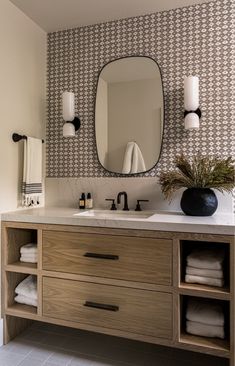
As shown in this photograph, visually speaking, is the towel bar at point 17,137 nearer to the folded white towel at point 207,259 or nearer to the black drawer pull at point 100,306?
the black drawer pull at point 100,306

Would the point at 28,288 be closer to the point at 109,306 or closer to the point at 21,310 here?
the point at 21,310

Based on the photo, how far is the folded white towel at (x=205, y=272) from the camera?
57.8 inches

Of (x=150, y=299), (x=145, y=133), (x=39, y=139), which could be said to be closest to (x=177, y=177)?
(x=145, y=133)

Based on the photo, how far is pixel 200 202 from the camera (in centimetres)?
166

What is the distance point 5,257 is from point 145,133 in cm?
129

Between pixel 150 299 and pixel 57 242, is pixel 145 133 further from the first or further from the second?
pixel 150 299

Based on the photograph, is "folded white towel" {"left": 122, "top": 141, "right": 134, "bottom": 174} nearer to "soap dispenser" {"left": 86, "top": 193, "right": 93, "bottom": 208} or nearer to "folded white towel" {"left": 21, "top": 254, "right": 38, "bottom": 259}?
"soap dispenser" {"left": 86, "top": 193, "right": 93, "bottom": 208}

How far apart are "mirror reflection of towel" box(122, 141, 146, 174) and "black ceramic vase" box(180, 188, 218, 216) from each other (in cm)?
49

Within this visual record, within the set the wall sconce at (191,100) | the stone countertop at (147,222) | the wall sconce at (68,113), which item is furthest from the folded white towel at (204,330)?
the wall sconce at (68,113)

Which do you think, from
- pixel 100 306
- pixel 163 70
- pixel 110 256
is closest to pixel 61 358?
pixel 100 306

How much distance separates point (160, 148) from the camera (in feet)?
6.68

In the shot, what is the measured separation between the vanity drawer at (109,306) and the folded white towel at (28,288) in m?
0.14

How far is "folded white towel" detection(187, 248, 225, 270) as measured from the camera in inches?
58.2

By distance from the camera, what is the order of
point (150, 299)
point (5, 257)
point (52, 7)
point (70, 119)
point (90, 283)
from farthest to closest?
point (70, 119), point (52, 7), point (5, 257), point (90, 283), point (150, 299)
